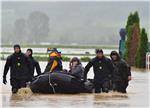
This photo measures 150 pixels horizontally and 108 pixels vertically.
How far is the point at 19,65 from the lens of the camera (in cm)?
2120

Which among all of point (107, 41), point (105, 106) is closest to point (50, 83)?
point (105, 106)

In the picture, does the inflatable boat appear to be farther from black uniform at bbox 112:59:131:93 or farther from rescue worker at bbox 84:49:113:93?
black uniform at bbox 112:59:131:93

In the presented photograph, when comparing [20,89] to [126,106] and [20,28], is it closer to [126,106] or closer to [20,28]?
[126,106]

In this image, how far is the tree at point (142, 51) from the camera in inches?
1638

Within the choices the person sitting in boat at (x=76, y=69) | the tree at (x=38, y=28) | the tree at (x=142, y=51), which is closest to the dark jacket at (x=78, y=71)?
the person sitting in boat at (x=76, y=69)

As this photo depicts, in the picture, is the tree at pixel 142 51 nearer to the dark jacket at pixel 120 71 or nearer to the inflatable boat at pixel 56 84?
the dark jacket at pixel 120 71

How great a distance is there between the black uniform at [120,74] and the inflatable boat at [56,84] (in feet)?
3.32

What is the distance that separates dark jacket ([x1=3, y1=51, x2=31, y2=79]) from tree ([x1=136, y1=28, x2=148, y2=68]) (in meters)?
20.8

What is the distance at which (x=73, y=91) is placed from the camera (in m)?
21.4

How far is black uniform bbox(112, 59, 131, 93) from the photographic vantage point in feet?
71.2

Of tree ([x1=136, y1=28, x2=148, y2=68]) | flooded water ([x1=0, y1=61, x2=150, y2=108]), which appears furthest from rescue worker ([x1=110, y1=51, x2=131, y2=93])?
tree ([x1=136, y1=28, x2=148, y2=68])

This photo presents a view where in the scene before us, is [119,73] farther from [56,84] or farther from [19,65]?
[19,65]

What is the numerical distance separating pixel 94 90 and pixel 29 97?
2.44m

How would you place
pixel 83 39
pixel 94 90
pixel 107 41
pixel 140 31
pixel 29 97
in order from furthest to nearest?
pixel 83 39, pixel 107 41, pixel 140 31, pixel 94 90, pixel 29 97
